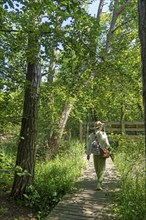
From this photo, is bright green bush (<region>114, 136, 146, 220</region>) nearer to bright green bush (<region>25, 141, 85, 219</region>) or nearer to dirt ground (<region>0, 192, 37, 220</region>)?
bright green bush (<region>25, 141, 85, 219</region>)

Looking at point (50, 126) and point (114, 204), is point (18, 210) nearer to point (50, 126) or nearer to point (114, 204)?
point (114, 204)

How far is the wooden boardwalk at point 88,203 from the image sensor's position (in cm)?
499

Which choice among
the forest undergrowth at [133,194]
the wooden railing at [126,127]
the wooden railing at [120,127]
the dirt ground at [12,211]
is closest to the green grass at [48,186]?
the dirt ground at [12,211]

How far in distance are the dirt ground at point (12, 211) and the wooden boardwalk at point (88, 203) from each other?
0.78 metres

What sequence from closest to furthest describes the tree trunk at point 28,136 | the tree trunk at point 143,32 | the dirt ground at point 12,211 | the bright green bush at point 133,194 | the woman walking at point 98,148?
the tree trunk at point 143,32
the bright green bush at point 133,194
the dirt ground at point 12,211
the tree trunk at point 28,136
the woman walking at point 98,148

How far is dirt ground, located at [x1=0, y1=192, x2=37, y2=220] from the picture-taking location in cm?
551

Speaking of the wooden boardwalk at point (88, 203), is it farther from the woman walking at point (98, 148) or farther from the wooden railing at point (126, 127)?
the wooden railing at point (126, 127)

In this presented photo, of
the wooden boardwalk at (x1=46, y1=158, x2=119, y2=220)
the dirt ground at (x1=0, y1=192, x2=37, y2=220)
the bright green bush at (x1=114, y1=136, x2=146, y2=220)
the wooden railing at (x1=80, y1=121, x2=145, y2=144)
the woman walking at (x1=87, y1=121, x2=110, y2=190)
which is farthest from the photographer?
the wooden railing at (x1=80, y1=121, x2=145, y2=144)

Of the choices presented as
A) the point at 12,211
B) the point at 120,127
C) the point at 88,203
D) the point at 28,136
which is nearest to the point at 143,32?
the point at 88,203

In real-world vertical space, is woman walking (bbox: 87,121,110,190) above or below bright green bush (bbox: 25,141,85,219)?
above

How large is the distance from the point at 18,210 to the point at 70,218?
Result: 1.53 meters

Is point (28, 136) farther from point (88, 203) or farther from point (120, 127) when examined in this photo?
point (120, 127)

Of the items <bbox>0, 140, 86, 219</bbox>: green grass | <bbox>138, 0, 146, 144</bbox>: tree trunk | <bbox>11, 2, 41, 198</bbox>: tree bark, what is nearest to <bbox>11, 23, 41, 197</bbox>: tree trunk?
<bbox>11, 2, 41, 198</bbox>: tree bark

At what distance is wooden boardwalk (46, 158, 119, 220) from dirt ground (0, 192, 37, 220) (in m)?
0.78
